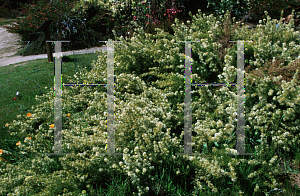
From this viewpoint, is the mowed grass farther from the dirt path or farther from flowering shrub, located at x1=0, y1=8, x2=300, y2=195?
the dirt path

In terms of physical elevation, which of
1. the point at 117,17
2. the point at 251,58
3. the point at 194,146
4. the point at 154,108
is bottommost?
the point at 194,146

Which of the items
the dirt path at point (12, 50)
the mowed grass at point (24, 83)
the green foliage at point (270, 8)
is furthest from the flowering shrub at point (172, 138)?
the green foliage at point (270, 8)

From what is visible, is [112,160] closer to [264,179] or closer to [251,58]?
[264,179]

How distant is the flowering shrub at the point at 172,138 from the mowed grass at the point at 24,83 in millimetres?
375

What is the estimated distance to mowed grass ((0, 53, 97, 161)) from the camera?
3535 millimetres

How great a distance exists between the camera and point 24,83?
448 cm

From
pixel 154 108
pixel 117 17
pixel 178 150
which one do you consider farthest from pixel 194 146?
pixel 117 17

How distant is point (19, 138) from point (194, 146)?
218 cm

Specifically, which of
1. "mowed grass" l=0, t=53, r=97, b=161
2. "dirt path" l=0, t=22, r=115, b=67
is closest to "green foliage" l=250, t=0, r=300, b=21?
"dirt path" l=0, t=22, r=115, b=67

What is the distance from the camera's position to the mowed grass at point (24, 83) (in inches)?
139

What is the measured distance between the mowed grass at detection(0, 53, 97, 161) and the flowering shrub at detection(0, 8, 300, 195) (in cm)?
37

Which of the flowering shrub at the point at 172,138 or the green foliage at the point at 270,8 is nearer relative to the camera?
the flowering shrub at the point at 172,138

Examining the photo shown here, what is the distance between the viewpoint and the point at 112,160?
2.15m

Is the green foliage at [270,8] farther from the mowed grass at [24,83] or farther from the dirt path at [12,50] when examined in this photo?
the mowed grass at [24,83]
